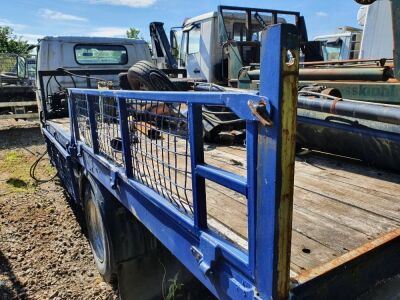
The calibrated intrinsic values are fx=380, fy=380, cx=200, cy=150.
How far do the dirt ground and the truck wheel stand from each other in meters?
0.22

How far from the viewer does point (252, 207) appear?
1209 mm

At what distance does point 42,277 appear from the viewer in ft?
11.4

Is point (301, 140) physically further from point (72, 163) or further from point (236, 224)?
point (72, 163)

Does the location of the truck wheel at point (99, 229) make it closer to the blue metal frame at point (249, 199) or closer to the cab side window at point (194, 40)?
the blue metal frame at point (249, 199)

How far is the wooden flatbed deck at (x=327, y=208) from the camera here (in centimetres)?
151

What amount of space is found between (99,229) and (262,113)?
257 cm

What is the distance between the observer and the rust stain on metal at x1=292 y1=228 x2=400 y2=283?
4.10ft

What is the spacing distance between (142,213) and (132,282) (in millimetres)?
1169

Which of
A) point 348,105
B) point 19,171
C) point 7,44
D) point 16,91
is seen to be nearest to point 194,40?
point 19,171

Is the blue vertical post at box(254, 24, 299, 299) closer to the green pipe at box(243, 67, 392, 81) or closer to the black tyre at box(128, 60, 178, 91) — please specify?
the black tyre at box(128, 60, 178, 91)

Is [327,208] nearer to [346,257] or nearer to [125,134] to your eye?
[346,257]

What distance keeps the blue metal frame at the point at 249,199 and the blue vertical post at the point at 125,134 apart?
0.19 metres

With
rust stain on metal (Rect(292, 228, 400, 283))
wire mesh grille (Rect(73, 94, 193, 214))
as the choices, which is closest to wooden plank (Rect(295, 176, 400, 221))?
rust stain on metal (Rect(292, 228, 400, 283))

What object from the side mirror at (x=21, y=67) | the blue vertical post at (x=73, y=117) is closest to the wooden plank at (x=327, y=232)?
the blue vertical post at (x=73, y=117)
